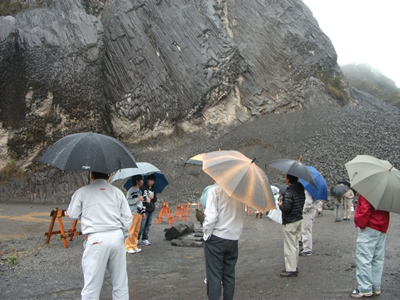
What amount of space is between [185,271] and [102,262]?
10.4ft

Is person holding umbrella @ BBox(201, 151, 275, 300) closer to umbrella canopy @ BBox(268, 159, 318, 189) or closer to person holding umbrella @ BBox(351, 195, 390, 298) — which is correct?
umbrella canopy @ BBox(268, 159, 318, 189)

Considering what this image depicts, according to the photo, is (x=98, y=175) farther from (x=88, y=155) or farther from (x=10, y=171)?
(x=10, y=171)

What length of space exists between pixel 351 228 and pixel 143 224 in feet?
23.7

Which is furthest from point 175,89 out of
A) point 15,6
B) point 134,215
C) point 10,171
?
point 134,215

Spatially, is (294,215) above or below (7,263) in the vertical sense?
above

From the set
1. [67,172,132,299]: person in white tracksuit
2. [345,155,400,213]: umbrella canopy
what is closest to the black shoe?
[345,155,400,213]: umbrella canopy

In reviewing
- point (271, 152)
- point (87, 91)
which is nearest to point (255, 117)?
point (271, 152)

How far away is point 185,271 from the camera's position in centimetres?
684

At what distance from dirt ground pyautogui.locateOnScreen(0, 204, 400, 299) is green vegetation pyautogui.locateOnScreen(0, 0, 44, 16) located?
79.1 ft

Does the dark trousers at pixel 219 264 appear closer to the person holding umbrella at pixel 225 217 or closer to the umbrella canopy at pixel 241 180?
the person holding umbrella at pixel 225 217

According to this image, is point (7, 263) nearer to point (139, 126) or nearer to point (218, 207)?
point (218, 207)

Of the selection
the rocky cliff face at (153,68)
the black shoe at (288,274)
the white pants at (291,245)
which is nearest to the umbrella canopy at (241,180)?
the white pants at (291,245)

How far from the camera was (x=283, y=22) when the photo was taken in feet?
124

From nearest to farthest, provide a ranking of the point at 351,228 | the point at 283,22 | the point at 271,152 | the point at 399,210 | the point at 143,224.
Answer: the point at 399,210, the point at 143,224, the point at 351,228, the point at 271,152, the point at 283,22
